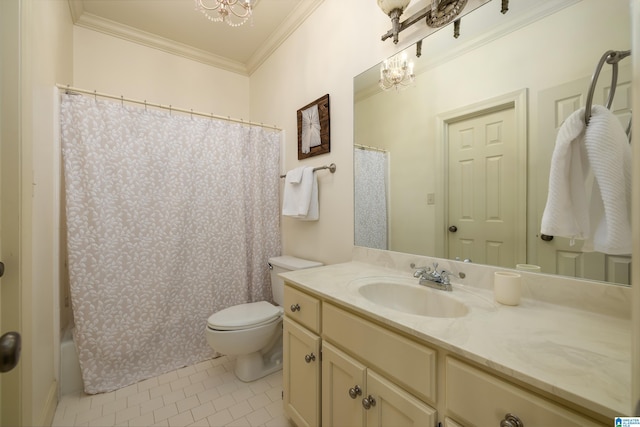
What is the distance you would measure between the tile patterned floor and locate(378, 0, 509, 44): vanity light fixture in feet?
6.70

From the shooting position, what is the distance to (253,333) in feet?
5.19

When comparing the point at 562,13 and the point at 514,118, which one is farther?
the point at 514,118

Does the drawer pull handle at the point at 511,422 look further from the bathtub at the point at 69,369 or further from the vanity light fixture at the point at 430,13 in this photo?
the bathtub at the point at 69,369

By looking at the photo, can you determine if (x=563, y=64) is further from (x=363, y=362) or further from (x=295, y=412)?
(x=295, y=412)

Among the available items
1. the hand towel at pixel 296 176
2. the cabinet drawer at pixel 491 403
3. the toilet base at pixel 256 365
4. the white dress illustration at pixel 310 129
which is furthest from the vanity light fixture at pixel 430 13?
the toilet base at pixel 256 365

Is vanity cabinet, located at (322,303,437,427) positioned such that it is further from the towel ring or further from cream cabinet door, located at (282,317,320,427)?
the towel ring

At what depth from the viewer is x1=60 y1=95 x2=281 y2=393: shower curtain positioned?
1547 millimetres

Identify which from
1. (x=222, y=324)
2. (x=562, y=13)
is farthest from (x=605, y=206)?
(x=222, y=324)

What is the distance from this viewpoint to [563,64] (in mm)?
843

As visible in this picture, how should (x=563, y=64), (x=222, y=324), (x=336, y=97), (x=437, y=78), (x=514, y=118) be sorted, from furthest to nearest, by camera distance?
(x=336, y=97)
(x=222, y=324)
(x=437, y=78)
(x=514, y=118)
(x=563, y=64)

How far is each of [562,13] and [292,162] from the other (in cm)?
169

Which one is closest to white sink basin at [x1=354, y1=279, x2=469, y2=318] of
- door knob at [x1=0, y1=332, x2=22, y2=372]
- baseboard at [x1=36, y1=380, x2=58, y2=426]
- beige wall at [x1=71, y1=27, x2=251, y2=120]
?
door knob at [x1=0, y1=332, x2=22, y2=372]

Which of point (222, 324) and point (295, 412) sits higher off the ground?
point (222, 324)

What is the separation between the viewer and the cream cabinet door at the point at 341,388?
2.86 ft
